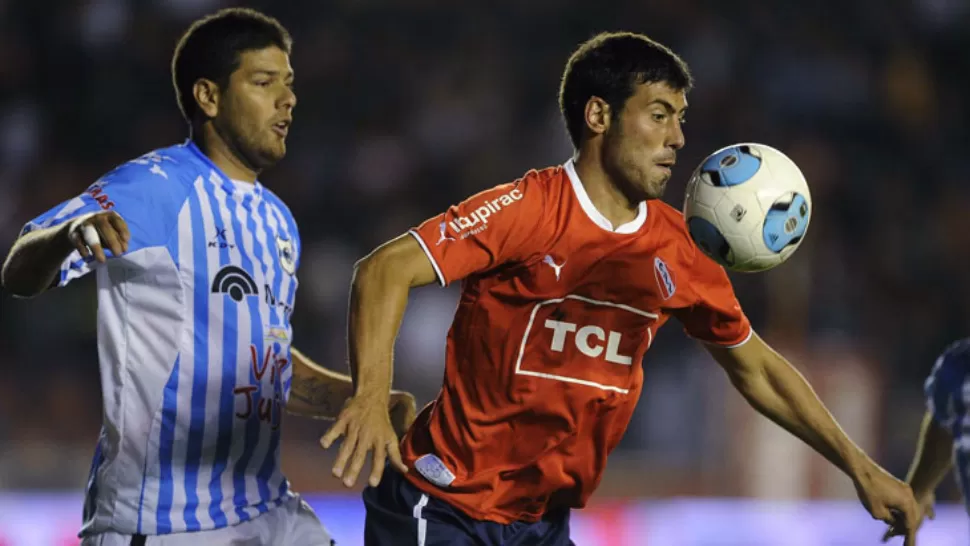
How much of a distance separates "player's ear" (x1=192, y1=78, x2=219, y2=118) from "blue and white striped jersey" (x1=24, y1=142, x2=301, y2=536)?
1.02 feet

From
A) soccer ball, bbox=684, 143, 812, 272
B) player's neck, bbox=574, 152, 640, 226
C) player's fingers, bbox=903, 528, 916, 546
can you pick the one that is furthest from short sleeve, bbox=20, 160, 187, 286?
player's fingers, bbox=903, 528, 916, 546

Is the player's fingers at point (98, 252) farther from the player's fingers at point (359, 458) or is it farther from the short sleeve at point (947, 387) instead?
the short sleeve at point (947, 387)

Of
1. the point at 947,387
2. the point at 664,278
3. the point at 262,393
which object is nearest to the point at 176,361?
the point at 262,393

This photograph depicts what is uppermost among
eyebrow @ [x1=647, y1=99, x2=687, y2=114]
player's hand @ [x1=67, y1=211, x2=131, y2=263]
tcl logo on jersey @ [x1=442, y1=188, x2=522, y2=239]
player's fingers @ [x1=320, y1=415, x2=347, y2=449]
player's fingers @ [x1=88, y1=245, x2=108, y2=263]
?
eyebrow @ [x1=647, y1=99, x2=687, y2=114]

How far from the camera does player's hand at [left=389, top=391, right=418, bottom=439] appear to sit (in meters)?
4.04

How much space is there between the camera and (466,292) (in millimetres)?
3760

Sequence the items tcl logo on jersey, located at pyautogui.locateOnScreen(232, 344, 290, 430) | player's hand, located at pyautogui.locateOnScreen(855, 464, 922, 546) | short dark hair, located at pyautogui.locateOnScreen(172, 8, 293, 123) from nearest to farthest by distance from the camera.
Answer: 1. tcl logo on jersey, located at pyautogui.locateOnScreen(232, 344, 290, 430)
2. player's hand, located at pyautogui.locateOnScreen(855, 464, 922, 546)
3. short dark hair, located at pyautogui.locateOnScreen(172, 8, 293, 123)

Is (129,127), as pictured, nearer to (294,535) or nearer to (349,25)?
(349,25)

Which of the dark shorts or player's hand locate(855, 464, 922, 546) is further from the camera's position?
player's hand locate(855, 464, 922, 546)

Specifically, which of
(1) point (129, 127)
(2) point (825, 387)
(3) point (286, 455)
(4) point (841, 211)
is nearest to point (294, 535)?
(3) point (286, 455)

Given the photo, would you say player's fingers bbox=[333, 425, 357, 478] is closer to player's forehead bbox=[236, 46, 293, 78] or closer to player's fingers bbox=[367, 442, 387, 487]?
player's fingers bbox=[367, 442, 387, 487]

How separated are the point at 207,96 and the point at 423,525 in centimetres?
159

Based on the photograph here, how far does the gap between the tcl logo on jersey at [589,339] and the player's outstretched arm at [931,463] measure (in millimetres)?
1394

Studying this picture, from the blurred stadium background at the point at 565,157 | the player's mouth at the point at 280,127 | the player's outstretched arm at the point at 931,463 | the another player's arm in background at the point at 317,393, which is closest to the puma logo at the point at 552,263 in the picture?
the another player's arm in background at the point at 317,393
